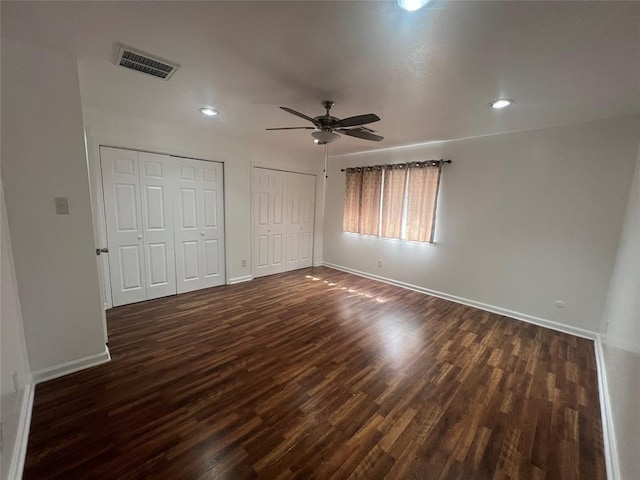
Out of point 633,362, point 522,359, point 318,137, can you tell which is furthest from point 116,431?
point 522,359

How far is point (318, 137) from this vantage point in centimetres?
246

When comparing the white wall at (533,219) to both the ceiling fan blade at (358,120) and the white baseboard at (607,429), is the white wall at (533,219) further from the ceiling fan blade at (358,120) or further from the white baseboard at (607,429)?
the ceiling fan blade at (358,120)

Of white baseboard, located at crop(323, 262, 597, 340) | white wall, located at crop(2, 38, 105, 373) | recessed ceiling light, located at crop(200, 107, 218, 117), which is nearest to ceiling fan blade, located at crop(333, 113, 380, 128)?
recessed ceiling light, located at crop(200, 107, 218, 117)

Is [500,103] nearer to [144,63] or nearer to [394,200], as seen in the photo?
[394,200]

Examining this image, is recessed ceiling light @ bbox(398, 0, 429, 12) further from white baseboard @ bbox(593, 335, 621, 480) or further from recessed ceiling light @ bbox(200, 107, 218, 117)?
white baseboard @ bbox(593, 335, 621, 480)

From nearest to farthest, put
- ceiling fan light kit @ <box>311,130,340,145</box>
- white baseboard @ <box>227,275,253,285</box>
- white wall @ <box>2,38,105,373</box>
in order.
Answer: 1. white wall @ <box>2,38,105,373</box>
2. ceiling fan light kit @ <box>311,130,340,145</box>
3. white baseboard @ <box>227,275,253,285</box>

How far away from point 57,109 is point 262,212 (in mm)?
3018

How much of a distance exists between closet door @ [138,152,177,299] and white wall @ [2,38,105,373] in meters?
1.48

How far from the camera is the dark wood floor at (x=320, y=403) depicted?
4.71ft

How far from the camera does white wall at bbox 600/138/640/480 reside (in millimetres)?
1313

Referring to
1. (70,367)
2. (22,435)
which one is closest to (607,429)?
(22,435)

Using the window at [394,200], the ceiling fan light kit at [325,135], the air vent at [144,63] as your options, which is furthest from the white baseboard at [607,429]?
the air vent at [144,63]

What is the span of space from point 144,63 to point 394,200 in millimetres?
3672

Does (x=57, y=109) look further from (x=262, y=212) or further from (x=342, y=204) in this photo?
(x=342, y=204)
